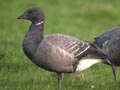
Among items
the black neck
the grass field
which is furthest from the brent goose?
the black neck

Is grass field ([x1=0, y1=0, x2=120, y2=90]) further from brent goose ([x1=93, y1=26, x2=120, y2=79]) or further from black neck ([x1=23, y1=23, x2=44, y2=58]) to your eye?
black neck ([x1=23, y1=23, x2=44, y2=58])

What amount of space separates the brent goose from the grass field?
52 cm

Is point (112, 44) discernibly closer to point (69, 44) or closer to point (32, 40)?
point (69, 44)

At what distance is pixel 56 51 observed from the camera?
8633 mm

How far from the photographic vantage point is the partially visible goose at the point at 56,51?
861 centimetres

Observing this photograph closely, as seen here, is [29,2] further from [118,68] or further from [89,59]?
[89,59]

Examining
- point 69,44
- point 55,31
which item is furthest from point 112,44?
point 55,31

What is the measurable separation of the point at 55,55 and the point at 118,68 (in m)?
4.16

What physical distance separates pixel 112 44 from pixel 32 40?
2.21 m

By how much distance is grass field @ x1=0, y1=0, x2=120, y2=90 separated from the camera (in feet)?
32.6

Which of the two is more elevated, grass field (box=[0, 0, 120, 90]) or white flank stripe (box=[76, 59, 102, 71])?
white flank stripe (box=[76, 59, 102, 71])

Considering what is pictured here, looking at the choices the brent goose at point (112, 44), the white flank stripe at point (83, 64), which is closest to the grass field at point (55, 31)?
the brent goose at point (112, 44)

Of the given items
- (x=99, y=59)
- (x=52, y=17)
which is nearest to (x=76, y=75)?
(x=99, y=59)

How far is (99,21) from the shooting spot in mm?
21781
